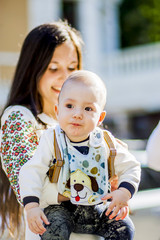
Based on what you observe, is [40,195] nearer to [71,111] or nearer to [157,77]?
[71,111]

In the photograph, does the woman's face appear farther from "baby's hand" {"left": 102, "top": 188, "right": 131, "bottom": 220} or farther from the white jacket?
"baby's hand" {"left": 102, "top": 188, "right": 131, "bottom": 220}

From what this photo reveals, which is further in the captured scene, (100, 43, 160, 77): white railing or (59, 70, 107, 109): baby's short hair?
(100, 43, 160, 77): white railing

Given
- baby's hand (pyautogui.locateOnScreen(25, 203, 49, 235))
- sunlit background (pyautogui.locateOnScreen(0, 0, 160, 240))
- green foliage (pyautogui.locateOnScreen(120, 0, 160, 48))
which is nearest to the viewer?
baby's hand (pyautogui.locateOnScreen(25, 203, 49, 235))

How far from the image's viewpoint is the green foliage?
531 inches

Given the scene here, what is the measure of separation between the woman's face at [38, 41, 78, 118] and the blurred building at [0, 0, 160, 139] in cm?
865

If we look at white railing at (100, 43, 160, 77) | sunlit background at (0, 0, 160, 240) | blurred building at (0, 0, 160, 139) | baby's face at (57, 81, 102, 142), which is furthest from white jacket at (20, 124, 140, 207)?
white railing at (100, 43, 160, 77)

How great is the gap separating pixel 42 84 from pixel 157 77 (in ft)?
29.7

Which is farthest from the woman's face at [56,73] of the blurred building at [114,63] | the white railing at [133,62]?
the white railing at [133,62]

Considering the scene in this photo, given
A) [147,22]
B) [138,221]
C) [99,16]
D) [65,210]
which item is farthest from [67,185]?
[147,22]

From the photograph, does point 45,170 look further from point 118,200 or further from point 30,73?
point 30,73

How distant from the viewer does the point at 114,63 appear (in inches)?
459

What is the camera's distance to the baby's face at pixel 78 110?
184cm

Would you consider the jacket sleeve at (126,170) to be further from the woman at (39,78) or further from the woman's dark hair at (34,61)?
the woman's dark hair at (34,61)

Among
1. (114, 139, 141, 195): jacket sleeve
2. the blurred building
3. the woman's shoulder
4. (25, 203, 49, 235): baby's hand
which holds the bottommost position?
the blurred building
